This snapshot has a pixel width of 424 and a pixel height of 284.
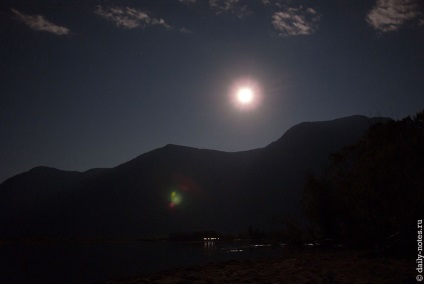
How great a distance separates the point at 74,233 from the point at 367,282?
5807 inches

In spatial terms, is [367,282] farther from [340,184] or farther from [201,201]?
[201,201]

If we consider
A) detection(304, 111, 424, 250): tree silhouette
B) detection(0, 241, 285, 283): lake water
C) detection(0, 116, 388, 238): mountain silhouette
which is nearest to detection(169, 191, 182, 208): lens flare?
detection(0, 116, 388, 238): mountain silhouette

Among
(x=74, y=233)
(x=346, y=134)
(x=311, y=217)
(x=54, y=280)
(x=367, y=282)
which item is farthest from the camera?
(x=346, y=134)

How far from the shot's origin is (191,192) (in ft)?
524

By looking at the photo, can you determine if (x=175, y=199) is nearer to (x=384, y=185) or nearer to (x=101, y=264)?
(x=101, y=264)

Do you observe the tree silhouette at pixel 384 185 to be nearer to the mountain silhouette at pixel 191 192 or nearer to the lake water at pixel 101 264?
the lake water at pixel 101 264

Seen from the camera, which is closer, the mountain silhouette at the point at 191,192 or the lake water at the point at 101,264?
the lake water at the point at 101,264

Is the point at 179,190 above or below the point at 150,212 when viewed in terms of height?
above

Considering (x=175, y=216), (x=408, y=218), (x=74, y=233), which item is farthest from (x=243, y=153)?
(x=408, y=218)

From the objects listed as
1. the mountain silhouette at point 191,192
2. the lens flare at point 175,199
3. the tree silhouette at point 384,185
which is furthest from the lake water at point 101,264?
the lens flare at point 175,199

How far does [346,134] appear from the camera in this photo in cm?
16500

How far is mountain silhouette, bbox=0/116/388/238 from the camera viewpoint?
449ft

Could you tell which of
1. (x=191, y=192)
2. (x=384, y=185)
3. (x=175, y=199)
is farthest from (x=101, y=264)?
(x=191, y=192)

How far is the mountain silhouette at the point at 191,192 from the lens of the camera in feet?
449
